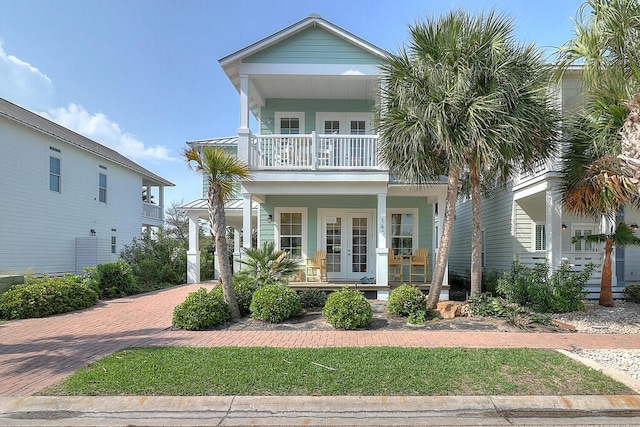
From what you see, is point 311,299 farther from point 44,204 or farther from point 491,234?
point 44,204

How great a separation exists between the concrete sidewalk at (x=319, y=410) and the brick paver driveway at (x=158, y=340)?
1.22 metres

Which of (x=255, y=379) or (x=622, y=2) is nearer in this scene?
(x=255, y=379)

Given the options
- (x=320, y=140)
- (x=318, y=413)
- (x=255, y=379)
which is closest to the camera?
(x=318, y=413)

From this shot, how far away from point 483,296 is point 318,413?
6.38m

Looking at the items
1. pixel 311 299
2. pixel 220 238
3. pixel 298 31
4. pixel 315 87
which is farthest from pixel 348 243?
pixel 298 31

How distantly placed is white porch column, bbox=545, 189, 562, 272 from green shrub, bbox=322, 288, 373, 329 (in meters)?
6.02

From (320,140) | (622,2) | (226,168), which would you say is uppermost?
(622,2)

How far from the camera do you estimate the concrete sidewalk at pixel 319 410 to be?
12.8 feet

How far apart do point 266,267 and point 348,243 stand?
4247 millimetres

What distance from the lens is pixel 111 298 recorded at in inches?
484

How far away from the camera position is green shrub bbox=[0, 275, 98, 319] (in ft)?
28.8

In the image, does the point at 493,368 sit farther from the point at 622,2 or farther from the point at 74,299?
the point at 74,299

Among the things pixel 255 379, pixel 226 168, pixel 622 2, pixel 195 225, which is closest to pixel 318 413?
pixel 255 379

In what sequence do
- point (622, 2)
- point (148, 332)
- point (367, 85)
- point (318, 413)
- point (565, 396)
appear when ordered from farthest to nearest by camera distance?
point (367, 85)
point (148, 332)
point (622, 2)
point (565, 396)
point (318, 413)
